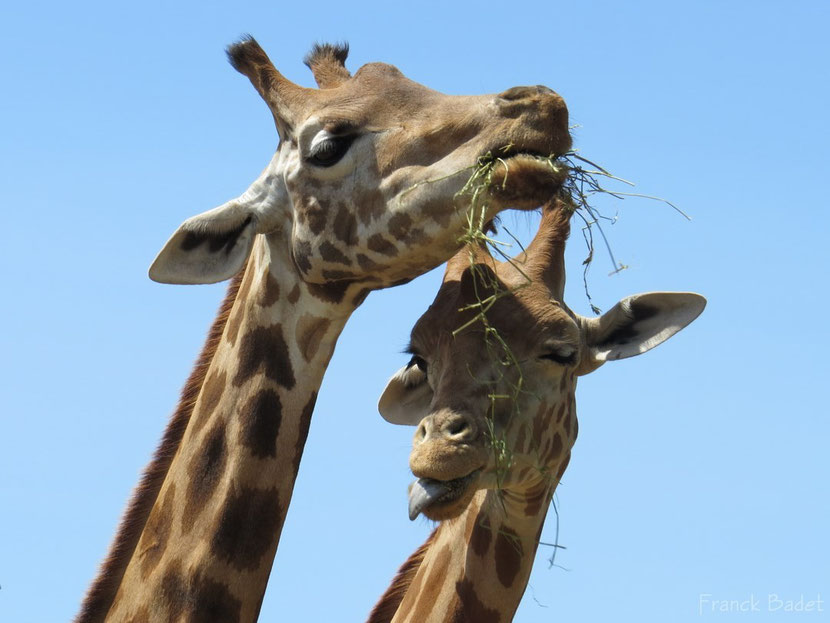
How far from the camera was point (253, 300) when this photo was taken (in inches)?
257

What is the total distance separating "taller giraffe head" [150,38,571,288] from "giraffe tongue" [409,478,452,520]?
994 millimetres

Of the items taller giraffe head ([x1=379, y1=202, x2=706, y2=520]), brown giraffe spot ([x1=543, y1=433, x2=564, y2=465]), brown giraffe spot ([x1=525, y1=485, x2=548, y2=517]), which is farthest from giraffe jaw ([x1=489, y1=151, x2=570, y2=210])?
brown giraffe spot ([x1=525, y1=485, x2=548, y2=517])

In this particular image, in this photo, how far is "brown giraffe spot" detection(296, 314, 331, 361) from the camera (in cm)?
637

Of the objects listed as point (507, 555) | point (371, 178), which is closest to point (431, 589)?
point (507, 555)

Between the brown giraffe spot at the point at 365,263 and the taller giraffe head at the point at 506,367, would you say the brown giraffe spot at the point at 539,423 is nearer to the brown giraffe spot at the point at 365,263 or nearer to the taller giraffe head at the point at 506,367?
the taller giraffe head at the point at 506,367

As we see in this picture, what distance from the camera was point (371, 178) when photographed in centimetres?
620

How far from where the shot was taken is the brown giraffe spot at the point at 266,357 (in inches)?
248

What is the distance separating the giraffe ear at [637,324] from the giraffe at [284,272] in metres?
1.74

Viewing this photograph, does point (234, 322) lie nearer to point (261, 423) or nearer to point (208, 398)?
point (208, 398)

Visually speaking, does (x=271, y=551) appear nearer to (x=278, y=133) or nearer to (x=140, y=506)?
(x=140, y=506)

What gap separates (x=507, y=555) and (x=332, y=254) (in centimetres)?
194

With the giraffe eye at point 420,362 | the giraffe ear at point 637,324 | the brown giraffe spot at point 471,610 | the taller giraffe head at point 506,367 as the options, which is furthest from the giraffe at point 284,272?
the giraffe ear at point 637,324

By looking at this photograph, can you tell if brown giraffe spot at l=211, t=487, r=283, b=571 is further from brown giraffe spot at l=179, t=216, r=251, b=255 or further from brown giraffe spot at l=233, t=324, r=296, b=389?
brown giraffe spot at l=179, t=216, r=251, b=255

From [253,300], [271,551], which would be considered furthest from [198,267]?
[271,551]
